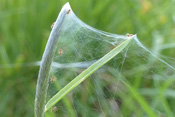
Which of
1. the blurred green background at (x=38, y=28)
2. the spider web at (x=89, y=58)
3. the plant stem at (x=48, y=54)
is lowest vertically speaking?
the plant stem at (x=48, y=54)

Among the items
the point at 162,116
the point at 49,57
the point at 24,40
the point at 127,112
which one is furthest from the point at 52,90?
the point at 24,40

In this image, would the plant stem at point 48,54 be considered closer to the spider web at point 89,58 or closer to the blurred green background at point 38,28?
the spider web at point 89,58

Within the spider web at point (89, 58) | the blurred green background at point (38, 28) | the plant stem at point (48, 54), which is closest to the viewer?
the plant stem at point (48, 54)

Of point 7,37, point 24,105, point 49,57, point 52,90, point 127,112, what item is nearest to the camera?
point 49,57

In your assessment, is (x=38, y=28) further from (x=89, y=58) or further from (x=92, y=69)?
(x=92, y=69)

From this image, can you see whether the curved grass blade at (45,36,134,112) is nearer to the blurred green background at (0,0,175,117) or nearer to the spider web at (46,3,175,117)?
the spider web at (46,3,175,117)

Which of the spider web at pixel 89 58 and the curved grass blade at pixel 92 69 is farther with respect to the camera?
the spider web at pixel 89 58

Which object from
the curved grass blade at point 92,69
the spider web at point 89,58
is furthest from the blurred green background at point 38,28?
the curved grass blade at point 92,69

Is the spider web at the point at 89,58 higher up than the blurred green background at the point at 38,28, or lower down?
lower down

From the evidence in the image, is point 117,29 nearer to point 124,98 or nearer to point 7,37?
point 7,37
